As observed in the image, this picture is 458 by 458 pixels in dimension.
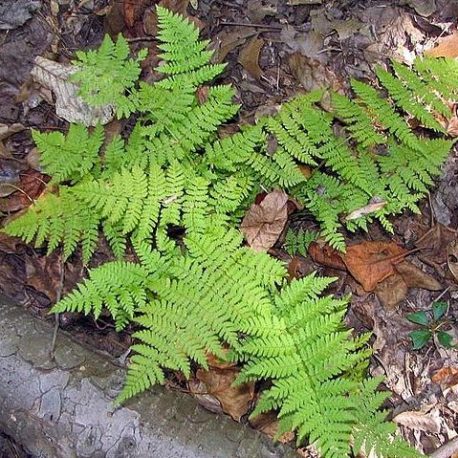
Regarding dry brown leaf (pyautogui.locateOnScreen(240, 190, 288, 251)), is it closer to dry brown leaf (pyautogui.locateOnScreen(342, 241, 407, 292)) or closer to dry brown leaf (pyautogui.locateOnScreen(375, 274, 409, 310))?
dry brown leaf (pyautogui.locateOnScreen(342, 241, 407, 292))

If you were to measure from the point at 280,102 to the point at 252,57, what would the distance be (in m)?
0.37

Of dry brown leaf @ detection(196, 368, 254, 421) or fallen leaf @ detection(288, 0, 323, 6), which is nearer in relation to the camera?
dry brown leaf @ detection(196, 368, 254, 421)

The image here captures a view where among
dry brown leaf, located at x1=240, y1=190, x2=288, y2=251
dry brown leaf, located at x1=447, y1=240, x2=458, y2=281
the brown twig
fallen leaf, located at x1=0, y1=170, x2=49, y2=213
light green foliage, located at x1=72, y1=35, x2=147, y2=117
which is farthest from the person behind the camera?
fallen leaf, located at x1=0, y1=170, x2=49, y2=213

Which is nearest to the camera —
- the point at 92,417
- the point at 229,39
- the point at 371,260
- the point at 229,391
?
the point at 92,417

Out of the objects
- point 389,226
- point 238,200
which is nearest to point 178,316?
point 238,200

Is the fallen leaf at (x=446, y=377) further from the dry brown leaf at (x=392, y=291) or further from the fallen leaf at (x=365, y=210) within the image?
the fallen leaf at (x=365, y=210)

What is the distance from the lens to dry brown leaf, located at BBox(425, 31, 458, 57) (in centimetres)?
395

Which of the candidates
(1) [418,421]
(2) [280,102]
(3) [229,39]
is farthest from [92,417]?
(3) [229,39]

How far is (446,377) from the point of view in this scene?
3715 millimetres

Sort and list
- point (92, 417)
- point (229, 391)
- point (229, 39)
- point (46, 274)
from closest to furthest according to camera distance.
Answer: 1. point (92, 417)
2. point (229, 391)
3. point (46, 274)
4. point (229, 39)

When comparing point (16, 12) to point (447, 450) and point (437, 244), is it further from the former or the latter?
point (447, 450)

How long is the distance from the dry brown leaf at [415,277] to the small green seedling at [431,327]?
0.12 meters

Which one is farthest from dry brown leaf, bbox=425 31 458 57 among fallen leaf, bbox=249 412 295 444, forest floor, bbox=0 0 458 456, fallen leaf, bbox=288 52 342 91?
fallen leaf, bbox=249 412 295 444

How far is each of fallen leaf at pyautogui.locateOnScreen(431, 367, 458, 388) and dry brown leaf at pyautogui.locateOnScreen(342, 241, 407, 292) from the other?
64cm
